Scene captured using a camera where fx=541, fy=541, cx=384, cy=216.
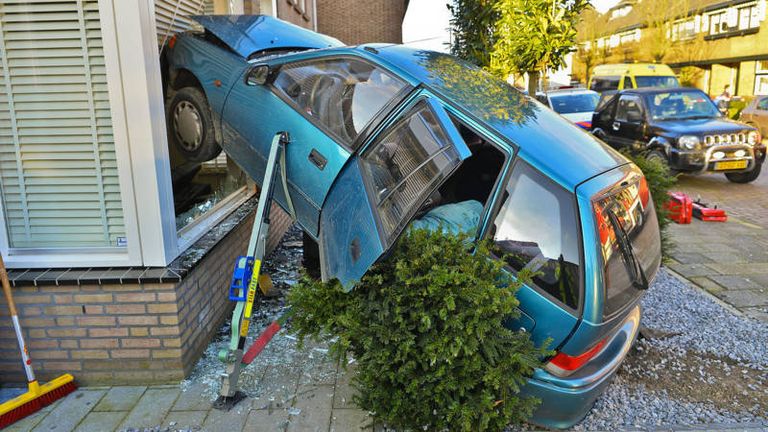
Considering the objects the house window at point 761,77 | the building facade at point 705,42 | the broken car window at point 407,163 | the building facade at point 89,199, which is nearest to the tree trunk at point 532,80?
the broken car window at point 407,163

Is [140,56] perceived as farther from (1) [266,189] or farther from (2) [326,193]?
(2) [326,193]

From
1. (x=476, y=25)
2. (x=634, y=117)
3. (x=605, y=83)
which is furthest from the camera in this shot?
(x=605, y=83)

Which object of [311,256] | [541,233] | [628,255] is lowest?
[311,256]

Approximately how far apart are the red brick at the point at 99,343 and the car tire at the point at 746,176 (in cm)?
1094

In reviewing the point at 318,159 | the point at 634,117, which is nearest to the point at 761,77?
the point at 634,117

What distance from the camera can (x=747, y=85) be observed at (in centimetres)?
2739

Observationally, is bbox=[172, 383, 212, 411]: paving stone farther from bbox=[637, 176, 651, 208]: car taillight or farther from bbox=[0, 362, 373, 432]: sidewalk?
bbox=[637, 176, 651, 208]: car taillight

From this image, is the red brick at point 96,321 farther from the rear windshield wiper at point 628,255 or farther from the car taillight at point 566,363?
the rear windshield wiper at point 628,255

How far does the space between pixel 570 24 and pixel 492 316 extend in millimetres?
4816

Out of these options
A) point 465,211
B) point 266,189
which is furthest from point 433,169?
point 266,189

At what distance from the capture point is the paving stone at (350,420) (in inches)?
115

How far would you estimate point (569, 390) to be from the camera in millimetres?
2633

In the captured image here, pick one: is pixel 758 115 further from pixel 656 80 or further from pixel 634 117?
pixel 634 117

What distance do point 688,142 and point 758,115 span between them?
8824 mm
